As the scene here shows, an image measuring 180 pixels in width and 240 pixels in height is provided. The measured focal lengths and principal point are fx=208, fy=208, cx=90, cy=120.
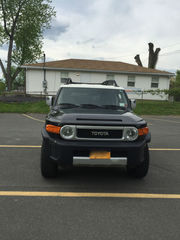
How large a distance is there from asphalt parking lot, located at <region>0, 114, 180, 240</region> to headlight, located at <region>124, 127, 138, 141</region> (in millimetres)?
896

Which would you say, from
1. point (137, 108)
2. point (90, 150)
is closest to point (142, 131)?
point (90, 150)

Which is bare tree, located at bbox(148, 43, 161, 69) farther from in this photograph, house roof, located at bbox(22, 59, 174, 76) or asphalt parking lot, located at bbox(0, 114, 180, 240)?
asphalt parking lot, located at bbox(0, 114, 180, 240)

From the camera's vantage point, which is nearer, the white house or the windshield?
the windshield

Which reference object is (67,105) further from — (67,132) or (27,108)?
(27,108)

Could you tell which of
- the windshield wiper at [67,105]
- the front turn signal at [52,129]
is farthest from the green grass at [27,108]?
the front turn signal at [52,129]

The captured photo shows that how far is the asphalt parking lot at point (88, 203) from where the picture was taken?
2.40 metres

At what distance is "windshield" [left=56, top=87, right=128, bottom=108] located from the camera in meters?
4.41

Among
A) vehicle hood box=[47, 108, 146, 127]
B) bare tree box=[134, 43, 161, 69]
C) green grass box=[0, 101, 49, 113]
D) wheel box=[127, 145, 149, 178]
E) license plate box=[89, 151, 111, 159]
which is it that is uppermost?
bare tree box=[134, 43, 161, 69]

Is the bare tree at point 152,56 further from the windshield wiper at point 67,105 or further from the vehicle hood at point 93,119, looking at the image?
the vehicle hood at point 93,119

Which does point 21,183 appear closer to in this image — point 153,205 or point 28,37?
point 153,205

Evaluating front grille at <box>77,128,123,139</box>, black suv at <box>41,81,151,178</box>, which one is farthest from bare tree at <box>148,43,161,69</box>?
front grille at <box>77,128,123,139</box>

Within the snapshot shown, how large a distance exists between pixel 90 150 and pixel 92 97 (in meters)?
1.58

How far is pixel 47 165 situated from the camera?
3656 millimetres

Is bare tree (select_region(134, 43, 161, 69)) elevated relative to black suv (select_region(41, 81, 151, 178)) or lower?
elevated
